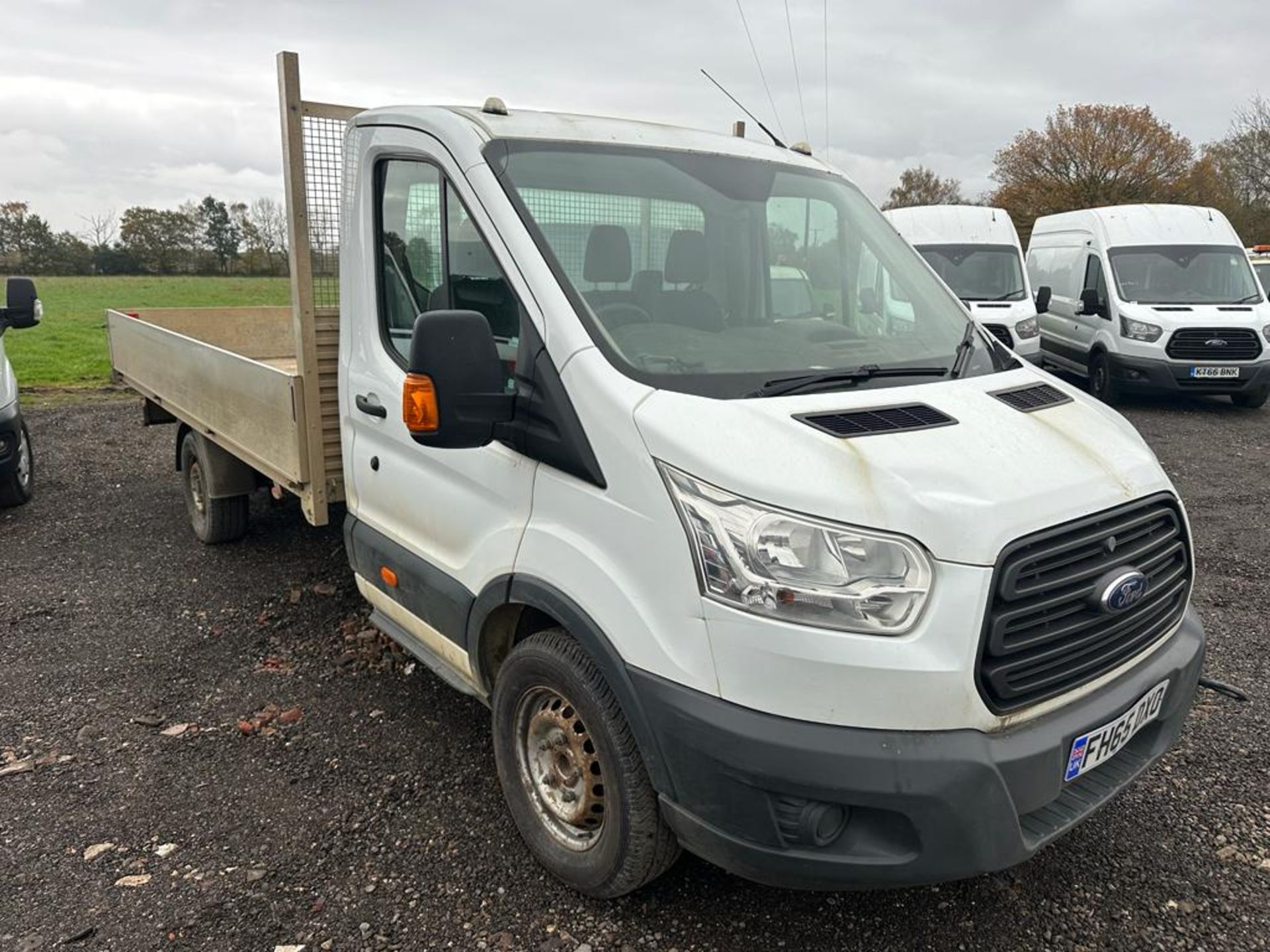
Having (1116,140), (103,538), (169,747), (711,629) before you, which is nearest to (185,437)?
(103,538)

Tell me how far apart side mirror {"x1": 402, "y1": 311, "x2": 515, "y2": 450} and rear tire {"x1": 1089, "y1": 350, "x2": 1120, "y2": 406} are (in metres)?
11.0

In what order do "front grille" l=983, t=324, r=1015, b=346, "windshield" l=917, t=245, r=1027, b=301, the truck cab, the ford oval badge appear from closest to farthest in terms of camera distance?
the ford oval badge → the truck cab → "front grille" l=983, t=324, r=1015, b=346 → "windshield" l=917, t=245, r=1027, b=301

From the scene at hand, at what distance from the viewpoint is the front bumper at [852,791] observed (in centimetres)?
211

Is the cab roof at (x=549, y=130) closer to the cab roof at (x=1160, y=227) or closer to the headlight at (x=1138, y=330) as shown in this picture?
the headlight at (x=1138, y=330)

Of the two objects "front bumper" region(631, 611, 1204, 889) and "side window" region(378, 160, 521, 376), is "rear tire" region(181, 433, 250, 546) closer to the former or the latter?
"side window" region(378, 160, 521, 376)

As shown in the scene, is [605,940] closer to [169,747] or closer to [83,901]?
[83,901]

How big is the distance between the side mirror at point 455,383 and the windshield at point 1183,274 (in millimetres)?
11414

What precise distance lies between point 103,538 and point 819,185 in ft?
17.6

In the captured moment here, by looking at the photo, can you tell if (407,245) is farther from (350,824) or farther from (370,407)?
(350,824)

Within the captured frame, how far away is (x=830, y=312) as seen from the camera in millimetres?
3170

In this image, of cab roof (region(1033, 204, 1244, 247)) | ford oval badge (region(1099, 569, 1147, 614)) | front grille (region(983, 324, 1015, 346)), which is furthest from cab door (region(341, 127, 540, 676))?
cab roof (region(1033, 204, 1244, 247))

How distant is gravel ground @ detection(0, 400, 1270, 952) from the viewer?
269 centimetres

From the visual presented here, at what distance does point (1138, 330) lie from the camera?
37.0ft

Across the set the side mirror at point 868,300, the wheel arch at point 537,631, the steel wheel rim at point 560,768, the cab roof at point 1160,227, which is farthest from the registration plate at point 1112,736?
the cab roof at point 1160,227
